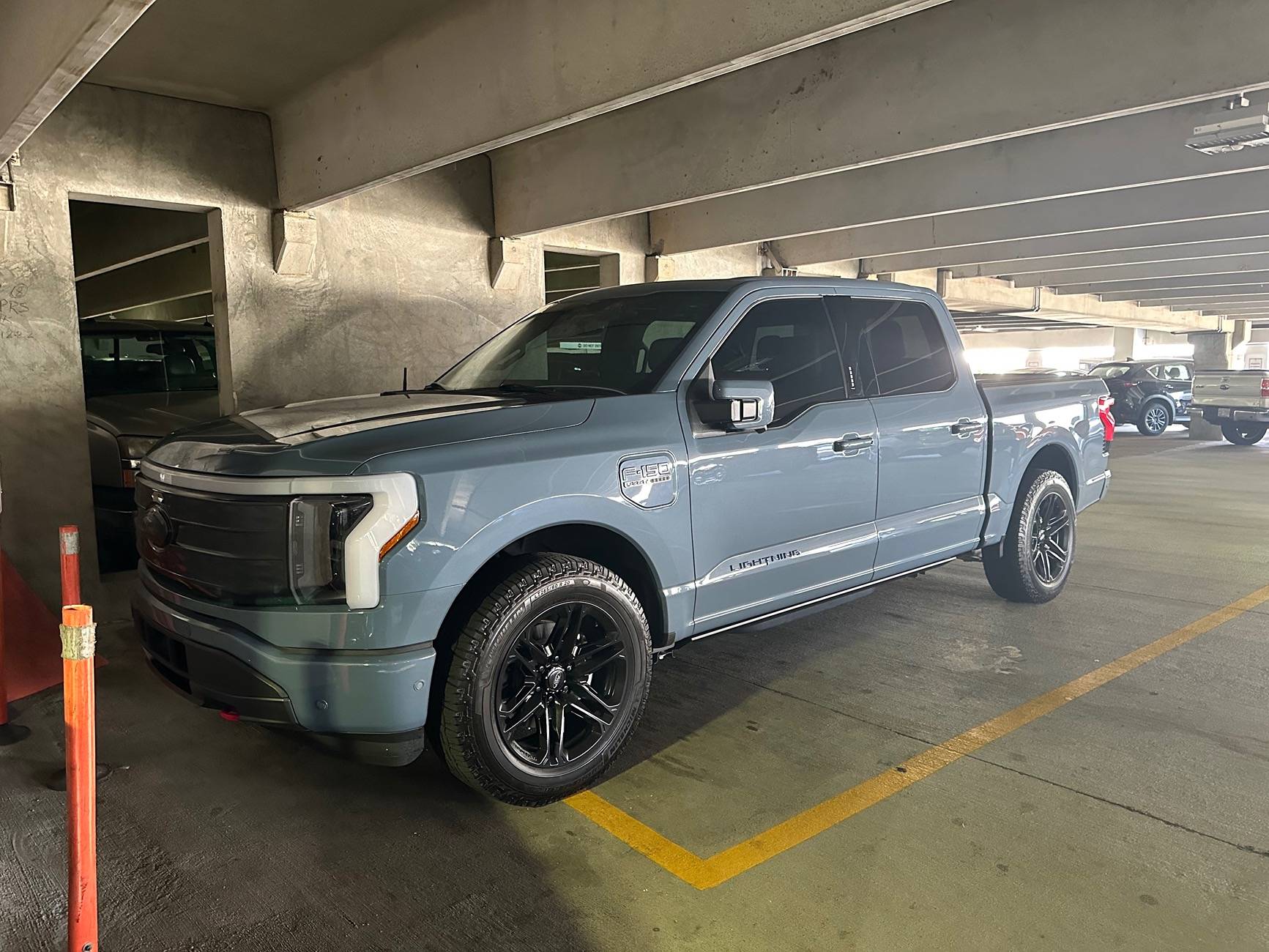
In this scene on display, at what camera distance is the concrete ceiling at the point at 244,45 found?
5445 millimetres

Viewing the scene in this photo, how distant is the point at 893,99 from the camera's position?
20.8 ft

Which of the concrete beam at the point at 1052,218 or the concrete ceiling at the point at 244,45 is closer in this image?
the concrete ceiling at the point at 244,45

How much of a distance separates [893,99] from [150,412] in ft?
19.6

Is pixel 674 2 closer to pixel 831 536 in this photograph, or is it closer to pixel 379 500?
pixel 831 536

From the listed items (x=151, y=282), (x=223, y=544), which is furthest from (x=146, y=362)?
(x=151, y=282)

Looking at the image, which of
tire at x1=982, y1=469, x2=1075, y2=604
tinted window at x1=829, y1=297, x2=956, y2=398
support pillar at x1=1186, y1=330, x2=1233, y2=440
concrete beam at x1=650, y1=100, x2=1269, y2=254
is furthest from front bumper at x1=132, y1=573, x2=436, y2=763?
support pillar at x1=1186, y1=330, x2=1233, y2=440

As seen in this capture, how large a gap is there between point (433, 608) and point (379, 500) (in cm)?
39

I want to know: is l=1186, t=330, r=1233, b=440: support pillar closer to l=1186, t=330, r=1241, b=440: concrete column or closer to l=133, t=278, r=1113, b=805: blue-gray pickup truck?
l=1186, t=330, r=1241, b=440: concrete column

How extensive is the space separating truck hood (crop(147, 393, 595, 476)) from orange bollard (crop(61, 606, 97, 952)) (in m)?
0.91

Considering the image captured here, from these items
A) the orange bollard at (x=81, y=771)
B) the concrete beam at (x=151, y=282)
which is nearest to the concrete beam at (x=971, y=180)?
the concrete beam at (x=151, y=282)

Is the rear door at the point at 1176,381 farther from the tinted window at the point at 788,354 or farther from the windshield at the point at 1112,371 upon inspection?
the tinted window at the point at 788,354

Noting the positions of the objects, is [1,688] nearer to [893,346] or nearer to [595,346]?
[595,346]

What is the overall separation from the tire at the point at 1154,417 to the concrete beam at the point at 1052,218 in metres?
10.9

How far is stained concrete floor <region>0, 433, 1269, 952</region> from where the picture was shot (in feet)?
8.43
